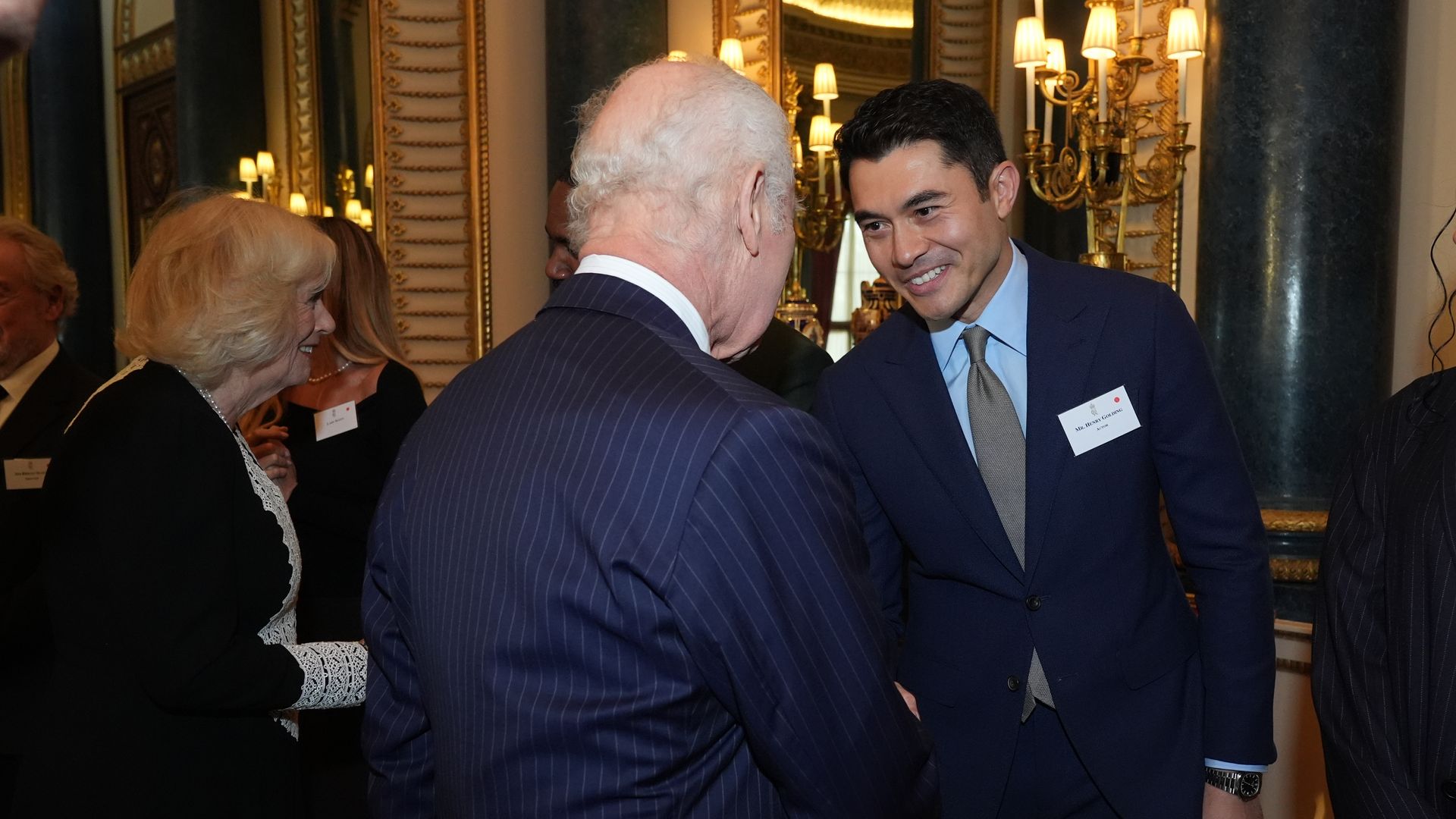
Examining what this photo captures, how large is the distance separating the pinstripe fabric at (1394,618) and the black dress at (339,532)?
199 centimetres

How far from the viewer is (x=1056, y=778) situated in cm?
188

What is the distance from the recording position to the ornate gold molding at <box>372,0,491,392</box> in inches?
243

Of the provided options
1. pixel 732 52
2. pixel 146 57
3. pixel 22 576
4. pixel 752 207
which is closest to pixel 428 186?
pixel 732 52

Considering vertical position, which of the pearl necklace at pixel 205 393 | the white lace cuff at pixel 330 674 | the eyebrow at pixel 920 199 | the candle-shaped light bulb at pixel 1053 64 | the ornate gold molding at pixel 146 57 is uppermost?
the ornate gold molding at pixel 146 57

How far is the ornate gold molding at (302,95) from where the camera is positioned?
7.21m

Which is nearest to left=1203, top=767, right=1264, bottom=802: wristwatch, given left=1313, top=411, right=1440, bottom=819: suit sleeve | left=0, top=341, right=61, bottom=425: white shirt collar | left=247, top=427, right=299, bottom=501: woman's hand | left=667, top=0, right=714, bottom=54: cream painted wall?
left=1313, top=411, right=1440, bottom=819: suit sleeve

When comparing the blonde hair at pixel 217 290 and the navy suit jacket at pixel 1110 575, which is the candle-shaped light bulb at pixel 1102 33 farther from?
the blonde hair at pixel 217 290

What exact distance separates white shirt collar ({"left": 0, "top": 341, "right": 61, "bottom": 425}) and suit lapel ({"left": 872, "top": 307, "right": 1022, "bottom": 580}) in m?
2.38

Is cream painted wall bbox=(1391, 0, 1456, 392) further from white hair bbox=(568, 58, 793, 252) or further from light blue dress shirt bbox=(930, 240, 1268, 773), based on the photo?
white hair bbox=(568, 58, 793, 252)

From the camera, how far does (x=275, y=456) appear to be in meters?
2.77

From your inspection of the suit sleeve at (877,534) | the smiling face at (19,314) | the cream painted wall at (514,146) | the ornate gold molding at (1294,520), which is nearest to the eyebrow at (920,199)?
the suit sleeve at (877,534)

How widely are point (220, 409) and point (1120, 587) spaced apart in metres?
1.58

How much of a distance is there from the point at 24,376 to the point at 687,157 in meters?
2.70

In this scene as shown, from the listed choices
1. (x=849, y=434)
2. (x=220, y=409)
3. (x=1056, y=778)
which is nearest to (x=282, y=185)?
(x=220, y=409)
